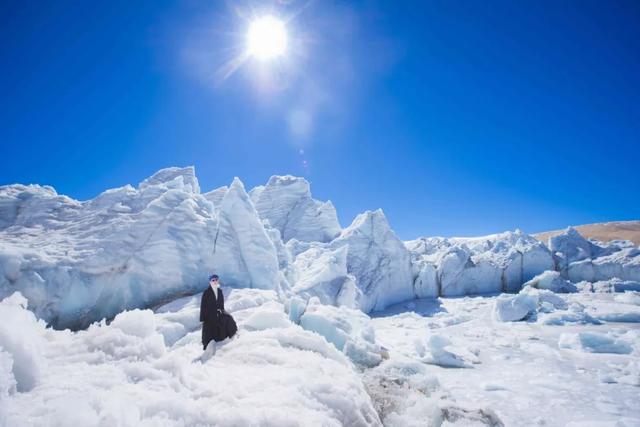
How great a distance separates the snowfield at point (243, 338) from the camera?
2.70m

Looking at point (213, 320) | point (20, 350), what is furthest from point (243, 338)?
point (20, 350)

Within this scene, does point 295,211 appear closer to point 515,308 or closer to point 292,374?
point 515,308

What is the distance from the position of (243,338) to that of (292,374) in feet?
6.61

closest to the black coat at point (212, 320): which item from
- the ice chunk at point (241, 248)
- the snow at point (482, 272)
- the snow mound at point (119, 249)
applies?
the snow mound at point (119, 249)

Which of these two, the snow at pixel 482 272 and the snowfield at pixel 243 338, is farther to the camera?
the snow at pixel 482 272

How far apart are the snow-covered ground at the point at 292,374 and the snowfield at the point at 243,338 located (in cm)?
2

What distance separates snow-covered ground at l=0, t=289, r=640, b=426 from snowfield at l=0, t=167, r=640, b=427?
0.07 feet

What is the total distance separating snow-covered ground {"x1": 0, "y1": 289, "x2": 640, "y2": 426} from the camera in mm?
2459

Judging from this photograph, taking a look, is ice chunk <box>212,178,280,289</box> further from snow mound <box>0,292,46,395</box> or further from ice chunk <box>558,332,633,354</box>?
ice chunk <box>558,332,633,354</box>

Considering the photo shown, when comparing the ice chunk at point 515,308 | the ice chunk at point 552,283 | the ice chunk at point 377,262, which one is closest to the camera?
the ice chunk at point 515,308

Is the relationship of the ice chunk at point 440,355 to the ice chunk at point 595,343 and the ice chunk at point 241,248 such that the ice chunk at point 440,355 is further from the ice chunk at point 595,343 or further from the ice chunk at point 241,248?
the ice chunk at point 241,248

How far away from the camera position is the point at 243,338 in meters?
5.72

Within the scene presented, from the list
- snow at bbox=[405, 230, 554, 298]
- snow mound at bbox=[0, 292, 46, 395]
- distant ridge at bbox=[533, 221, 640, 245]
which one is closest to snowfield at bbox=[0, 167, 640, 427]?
snow mound at bbox=[0, 292, 46, 395]

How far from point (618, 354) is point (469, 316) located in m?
8.54
